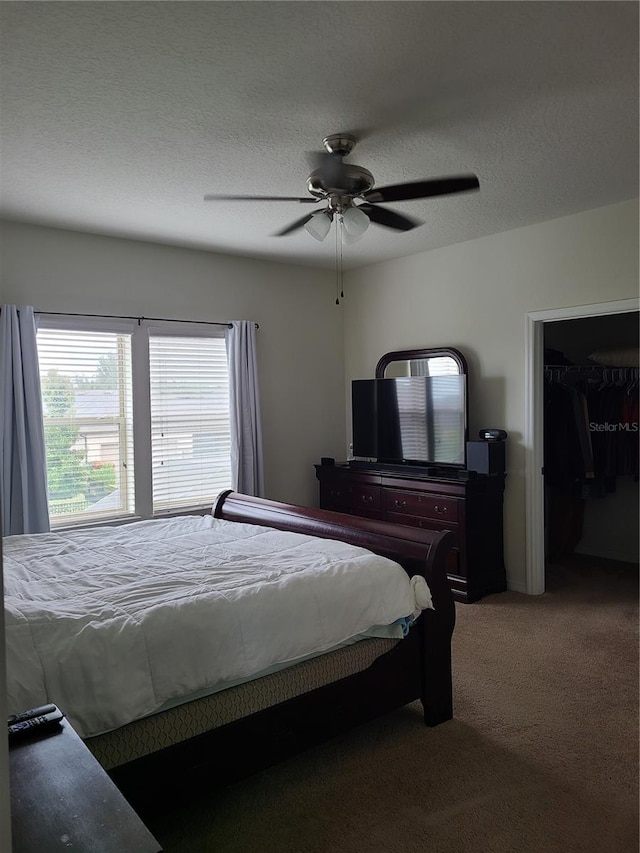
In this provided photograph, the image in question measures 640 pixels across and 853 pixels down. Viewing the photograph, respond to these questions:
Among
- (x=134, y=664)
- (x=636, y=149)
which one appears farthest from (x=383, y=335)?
(x=134, y=664)

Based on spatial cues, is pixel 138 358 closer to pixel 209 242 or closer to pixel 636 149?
pixel 209 242

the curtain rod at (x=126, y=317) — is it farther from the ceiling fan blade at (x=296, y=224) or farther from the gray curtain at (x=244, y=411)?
the ceiling fan blade at (x=296, y=224)

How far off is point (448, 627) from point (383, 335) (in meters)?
3.32

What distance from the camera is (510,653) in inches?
141

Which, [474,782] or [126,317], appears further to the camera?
[126,317]

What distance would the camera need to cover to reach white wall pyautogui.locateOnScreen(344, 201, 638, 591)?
411 centimetres

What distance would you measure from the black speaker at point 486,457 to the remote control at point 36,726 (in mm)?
3522

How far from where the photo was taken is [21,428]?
13.4 feet

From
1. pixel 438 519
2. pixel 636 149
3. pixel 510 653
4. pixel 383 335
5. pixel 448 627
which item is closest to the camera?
pixel 448 627

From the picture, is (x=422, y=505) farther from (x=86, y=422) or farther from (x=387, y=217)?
(x=86, y=422)

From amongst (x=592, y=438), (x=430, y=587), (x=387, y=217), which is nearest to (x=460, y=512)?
(x=592, y=438)

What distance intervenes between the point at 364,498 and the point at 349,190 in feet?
9.42

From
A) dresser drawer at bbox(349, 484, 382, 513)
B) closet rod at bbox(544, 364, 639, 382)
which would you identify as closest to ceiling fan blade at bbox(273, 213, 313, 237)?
dresser drawer at bbox(349, 484, 382, 513)

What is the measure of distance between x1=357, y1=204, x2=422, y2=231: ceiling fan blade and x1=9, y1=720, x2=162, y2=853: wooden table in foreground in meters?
2.56
